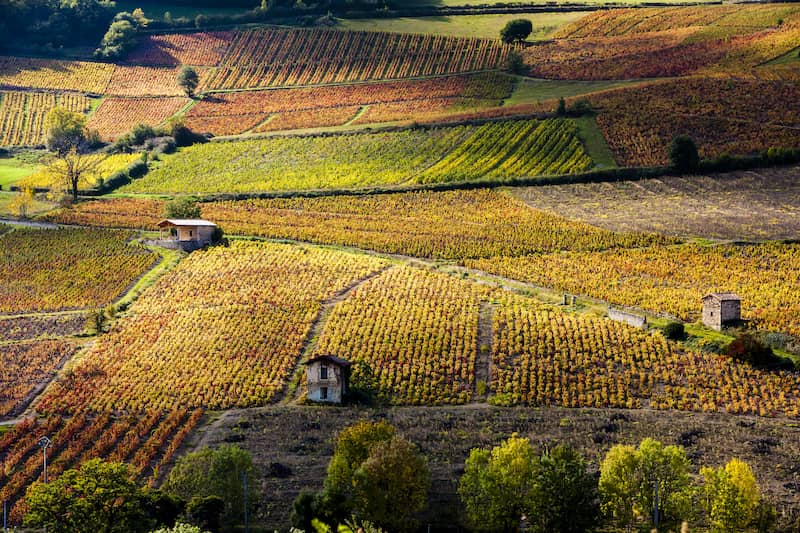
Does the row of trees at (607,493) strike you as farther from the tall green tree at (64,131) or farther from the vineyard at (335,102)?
the tall green tree at (64,131)

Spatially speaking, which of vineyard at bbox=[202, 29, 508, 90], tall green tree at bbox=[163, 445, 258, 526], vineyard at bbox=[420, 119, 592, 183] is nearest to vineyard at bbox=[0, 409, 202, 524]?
tall green tree at bbox=[163, 445, 258, 526]

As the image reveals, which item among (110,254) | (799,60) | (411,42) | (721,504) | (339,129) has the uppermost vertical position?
(411,42)

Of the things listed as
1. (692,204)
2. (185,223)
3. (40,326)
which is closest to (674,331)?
(692,204)

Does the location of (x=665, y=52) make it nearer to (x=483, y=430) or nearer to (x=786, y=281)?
(x=786, y=281)

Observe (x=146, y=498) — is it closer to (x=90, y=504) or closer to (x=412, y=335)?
(x=90, y=504)

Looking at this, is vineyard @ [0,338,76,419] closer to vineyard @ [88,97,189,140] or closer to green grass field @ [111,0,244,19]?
vineyard @ [88,97,189,140]

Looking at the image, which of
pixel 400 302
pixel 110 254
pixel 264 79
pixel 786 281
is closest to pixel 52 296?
pixel 110 254

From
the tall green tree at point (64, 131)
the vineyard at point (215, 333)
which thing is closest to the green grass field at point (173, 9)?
the tall green tree at point (64, 131)
